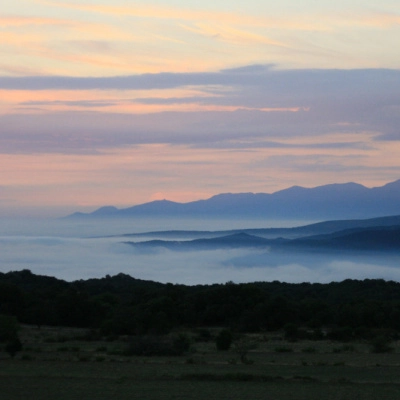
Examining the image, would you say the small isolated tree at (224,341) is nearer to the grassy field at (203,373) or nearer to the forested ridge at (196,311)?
the grassy field at (203,373)

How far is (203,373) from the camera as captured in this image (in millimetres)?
20688

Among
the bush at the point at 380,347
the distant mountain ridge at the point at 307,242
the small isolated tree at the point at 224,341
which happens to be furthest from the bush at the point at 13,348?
the distant mountain ridge at the point at 307,242

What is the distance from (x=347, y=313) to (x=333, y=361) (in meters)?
14.9

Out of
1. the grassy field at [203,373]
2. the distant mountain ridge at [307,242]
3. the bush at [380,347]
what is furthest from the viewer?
the distant mountain ridge at [307,242]

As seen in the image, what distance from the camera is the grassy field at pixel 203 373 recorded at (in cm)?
1741

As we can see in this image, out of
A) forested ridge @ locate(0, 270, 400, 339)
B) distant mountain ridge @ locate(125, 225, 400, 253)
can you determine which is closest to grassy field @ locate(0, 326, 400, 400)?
forested ridge @ locate(0, 270, 400, 339)

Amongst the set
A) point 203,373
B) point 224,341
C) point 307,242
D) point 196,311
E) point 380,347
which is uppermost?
point 307,242

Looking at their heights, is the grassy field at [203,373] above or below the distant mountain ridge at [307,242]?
below

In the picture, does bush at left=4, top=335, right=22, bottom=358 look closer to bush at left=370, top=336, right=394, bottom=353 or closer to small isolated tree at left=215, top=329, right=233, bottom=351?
small isolated tree at left=215, top=329, right=233, bottom=351

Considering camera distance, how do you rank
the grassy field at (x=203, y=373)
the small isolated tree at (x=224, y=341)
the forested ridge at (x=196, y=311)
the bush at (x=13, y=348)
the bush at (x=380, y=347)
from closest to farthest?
the grassy field at (x=203, y=373) < the bush at (x=13, y=348) < the bush at (x=380, y=347) < the small isolated tree at (x=224, y=341) < the forested ridge at (x=196, y=311)

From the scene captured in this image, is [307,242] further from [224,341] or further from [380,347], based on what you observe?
[224,341]

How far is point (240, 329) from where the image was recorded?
39188 millimetres

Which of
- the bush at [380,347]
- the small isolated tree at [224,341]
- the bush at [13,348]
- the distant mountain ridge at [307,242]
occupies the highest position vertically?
the distant mountain ridge at [307,242]

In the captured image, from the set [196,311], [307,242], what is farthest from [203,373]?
[307,242]
